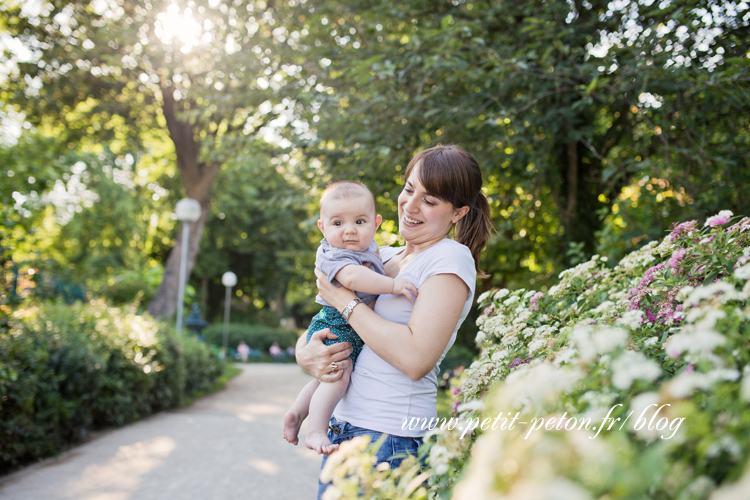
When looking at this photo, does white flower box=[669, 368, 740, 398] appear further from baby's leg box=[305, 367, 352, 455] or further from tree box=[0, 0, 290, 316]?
tree box=[0, 0, 290, 316]

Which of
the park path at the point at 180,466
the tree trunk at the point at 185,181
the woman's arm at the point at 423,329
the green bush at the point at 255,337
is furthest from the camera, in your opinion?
the green bush at the point at 255,337

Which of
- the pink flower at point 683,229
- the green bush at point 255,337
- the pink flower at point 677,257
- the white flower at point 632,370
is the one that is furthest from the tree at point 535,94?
the green bush at point 255,337

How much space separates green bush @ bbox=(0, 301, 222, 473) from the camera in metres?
4.59

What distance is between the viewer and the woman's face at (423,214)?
6.02 feet

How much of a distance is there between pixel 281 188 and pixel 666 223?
4.24m

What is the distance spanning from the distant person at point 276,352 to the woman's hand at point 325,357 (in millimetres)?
21292

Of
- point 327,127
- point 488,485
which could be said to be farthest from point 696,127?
point 488,485

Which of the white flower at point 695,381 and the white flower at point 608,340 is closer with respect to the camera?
the white flower at point 695,381

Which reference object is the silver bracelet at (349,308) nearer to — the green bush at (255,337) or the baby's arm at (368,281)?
the baby's arm at (368,281)

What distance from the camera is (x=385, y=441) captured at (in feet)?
5.46

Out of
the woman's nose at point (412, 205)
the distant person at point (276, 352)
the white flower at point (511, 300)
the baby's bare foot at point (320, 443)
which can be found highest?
the woman's nose at point (412, 205)

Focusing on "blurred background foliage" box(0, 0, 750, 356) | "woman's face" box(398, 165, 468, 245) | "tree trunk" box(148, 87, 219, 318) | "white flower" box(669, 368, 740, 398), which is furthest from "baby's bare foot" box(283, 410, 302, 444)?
"tree trunk" box(148, 87, 219, 318)

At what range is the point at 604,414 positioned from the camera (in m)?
0.86

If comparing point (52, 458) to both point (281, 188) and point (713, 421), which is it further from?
point (713, 421)
